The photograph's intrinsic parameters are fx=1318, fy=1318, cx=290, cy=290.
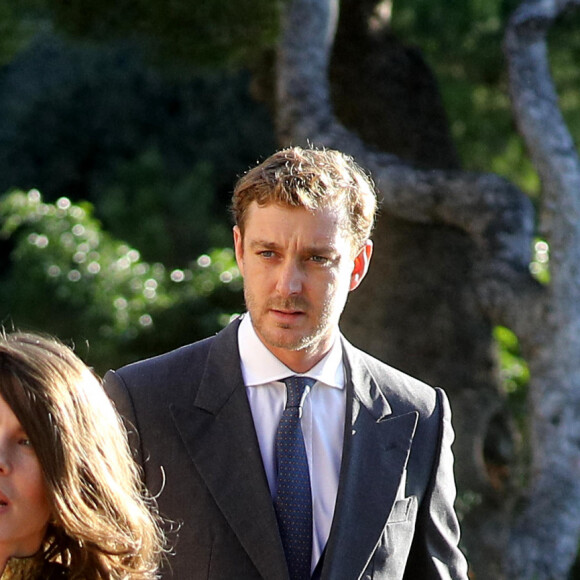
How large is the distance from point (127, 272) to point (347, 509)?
18.1 feet

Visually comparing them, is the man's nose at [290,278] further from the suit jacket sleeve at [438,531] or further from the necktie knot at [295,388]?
the suit jacket sleeve at [438,531]

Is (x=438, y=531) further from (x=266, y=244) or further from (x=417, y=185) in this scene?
(x=417, y=185)

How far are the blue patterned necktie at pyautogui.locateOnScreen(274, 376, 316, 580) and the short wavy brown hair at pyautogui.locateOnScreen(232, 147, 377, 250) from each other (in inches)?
17.0

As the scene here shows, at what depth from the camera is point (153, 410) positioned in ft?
8.71

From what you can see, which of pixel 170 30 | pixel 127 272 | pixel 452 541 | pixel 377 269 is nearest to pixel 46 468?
pixel 452 541

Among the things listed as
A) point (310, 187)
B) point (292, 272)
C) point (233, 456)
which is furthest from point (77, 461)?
point (310, 187)

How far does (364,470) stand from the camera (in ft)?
8.78

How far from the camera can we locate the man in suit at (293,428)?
2.58m

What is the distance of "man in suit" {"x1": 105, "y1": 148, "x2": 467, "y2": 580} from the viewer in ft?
A: 8.48

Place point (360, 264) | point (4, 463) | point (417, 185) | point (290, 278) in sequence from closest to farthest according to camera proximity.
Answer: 1. point (4, 463)
2. point (290, 278)
3. point (360, 264)
4. point (417, 185)

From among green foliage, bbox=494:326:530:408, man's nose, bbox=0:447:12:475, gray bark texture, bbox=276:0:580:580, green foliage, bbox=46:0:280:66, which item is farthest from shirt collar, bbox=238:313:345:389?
green foliage, bbox=494:326:530:408

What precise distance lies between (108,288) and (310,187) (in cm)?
531

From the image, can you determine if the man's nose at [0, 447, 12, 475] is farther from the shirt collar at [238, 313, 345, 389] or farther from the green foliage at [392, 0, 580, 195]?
the green foliage at [392, 0, 580, 195]

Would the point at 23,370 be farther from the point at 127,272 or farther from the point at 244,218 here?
the point at 127,272
